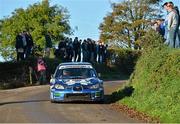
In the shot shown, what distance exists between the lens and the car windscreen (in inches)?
964

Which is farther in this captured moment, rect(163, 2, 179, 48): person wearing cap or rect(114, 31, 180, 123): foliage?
rect(163, 2, 179, 48): person wearing cap

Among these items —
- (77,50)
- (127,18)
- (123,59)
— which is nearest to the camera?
(77,50)

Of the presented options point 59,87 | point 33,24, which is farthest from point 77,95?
point 33,24

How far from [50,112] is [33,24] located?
69085 mm

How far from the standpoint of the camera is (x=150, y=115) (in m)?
18.6

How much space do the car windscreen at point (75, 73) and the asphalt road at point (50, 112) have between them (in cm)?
129

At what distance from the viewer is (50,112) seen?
65.7ft

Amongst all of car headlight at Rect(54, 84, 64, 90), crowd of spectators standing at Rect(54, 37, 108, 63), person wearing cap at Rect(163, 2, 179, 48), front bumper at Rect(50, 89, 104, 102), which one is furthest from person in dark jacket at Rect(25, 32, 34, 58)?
person wearing cap at Rect(163, 2, 179, 48)

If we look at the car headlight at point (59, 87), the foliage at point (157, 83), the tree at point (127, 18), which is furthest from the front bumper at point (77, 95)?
the tree at point (127, 18)

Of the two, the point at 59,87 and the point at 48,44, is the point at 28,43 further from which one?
the point at 59,87

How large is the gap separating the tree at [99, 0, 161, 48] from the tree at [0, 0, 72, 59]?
908 centimetres

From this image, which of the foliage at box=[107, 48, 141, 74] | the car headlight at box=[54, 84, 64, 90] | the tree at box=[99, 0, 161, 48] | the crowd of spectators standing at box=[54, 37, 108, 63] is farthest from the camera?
the tree at box=[99, 0, 161, 48]

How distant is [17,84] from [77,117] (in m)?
15.3

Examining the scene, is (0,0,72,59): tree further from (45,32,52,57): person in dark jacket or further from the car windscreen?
the car windscreen
